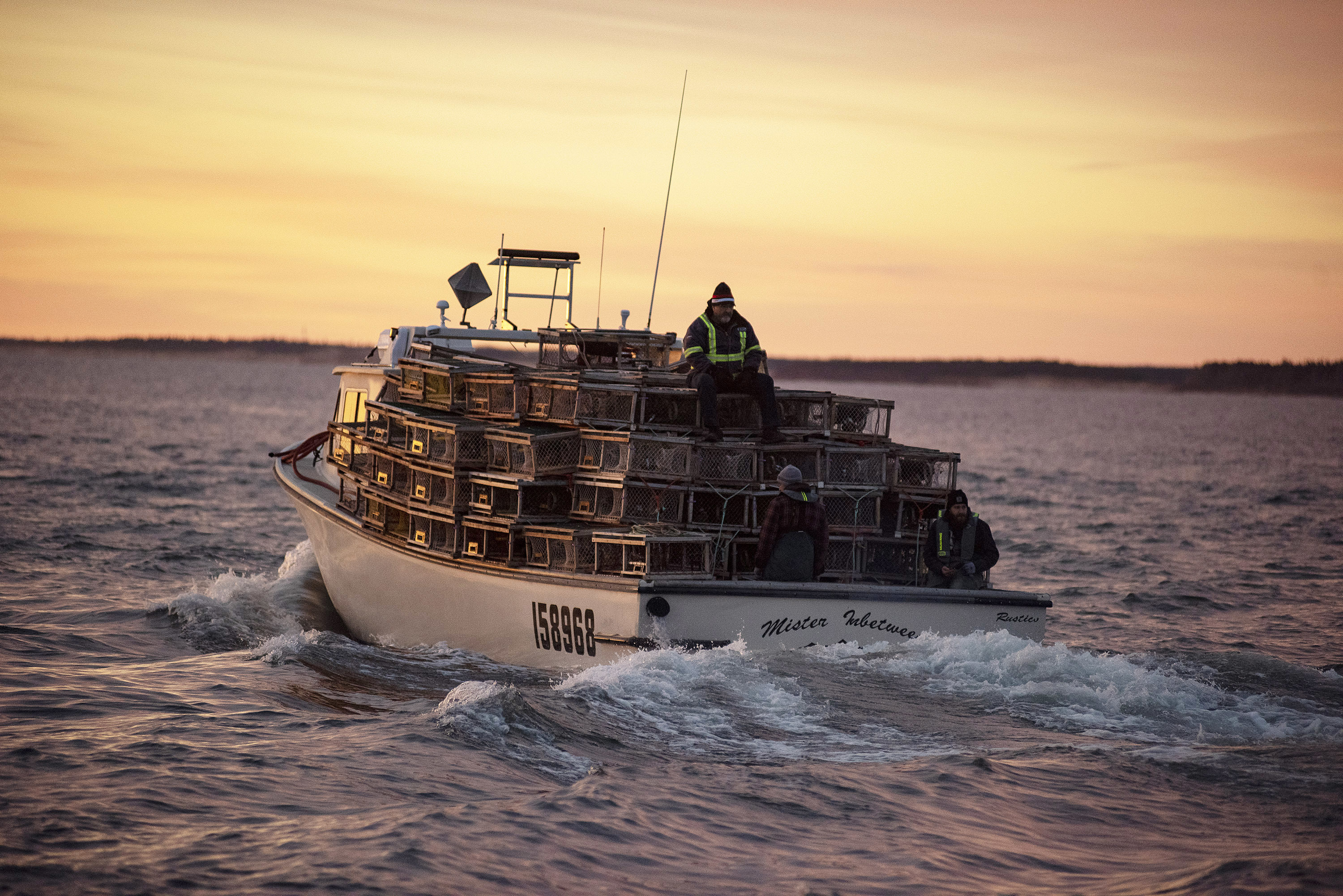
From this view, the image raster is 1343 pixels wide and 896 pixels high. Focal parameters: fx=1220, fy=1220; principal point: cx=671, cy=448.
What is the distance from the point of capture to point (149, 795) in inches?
295

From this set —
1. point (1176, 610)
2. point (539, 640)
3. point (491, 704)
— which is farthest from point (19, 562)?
point (1176, 610)

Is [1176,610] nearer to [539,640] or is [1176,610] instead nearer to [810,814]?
[539,640]

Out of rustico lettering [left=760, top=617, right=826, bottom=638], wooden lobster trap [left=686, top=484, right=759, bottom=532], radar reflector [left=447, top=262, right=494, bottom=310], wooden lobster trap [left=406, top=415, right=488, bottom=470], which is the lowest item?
rustico lettering [left=760, top=617, right=826, bottom=638]

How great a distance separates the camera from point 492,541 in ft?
39.0

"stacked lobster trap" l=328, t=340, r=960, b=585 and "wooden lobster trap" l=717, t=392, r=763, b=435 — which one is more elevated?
"wooden lobster trap" l=717, t=392, r=763, b=435

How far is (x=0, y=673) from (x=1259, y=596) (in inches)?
659

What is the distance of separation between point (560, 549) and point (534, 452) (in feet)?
3.02

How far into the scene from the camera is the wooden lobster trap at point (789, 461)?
11.6 m

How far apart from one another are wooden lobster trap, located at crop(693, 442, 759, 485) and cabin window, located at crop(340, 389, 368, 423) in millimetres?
6868

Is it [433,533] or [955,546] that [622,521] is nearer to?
[433,533]

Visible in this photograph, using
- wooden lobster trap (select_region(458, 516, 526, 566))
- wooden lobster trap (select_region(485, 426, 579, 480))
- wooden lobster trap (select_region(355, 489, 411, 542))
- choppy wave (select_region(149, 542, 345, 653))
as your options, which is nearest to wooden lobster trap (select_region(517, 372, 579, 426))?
wooden lobster trap (select_region(485, 426, 579, 480))

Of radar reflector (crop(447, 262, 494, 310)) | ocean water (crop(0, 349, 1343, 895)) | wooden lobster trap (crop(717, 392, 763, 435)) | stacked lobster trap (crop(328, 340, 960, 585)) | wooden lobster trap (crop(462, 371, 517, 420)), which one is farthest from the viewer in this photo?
radar reflector (crop(447, 262, 494, 310))

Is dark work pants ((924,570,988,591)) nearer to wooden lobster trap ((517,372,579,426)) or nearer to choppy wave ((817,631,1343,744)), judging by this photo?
choppy wave ((817,631,1343,744))

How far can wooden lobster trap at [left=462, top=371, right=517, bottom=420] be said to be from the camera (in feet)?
40.2
